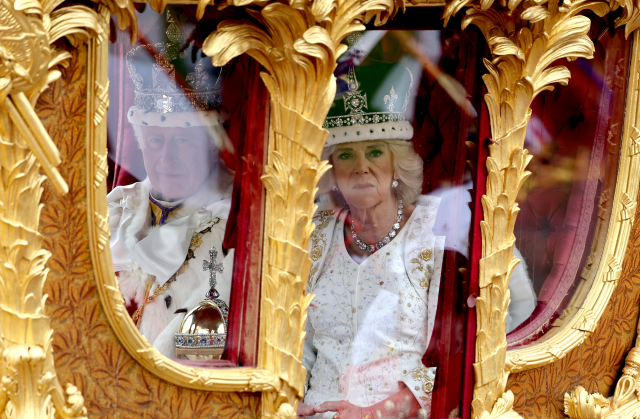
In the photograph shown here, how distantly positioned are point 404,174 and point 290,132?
469 millimetres

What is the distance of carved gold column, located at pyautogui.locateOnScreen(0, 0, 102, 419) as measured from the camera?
6.29 feet

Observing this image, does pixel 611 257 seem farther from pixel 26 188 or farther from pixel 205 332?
pixel 26 188

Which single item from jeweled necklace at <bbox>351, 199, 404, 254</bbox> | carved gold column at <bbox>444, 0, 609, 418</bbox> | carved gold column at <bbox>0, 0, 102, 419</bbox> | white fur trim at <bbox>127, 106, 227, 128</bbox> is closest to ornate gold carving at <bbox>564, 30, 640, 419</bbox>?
carved gold column at <bbox>444, 0, 609, 418</bbox>

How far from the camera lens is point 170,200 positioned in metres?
2.32

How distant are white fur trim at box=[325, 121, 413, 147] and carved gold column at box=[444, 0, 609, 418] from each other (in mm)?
245

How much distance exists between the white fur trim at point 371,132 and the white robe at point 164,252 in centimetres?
37

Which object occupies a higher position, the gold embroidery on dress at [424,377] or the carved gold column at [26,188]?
the carved gold column at [26,188]

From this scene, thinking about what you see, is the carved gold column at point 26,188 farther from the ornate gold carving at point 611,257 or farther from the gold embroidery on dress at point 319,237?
the ornate gold carving at point 611,257

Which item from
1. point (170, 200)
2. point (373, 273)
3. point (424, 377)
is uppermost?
point (170, 200)

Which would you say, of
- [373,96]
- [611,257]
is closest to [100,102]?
[373,96]

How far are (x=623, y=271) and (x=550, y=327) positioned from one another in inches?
11.7

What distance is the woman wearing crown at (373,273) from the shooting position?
2.50 metres

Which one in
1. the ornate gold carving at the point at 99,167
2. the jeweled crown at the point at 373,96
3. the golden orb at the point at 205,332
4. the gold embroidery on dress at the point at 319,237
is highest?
the jeweled crown at the point at 373,96

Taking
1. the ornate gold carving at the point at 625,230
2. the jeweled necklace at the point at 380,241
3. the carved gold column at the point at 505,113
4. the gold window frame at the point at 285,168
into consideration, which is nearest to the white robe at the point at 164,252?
the gold window frame at the point at 285,168
